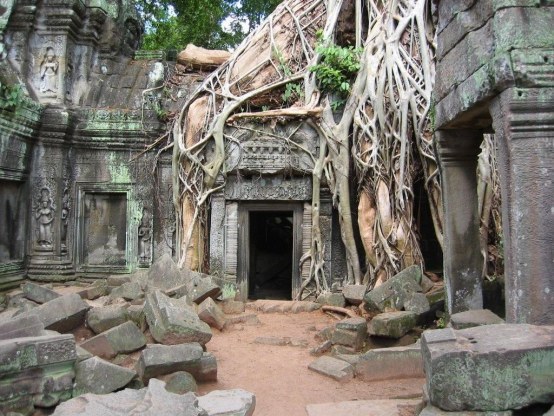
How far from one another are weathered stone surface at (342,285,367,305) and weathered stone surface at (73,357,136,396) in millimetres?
3516

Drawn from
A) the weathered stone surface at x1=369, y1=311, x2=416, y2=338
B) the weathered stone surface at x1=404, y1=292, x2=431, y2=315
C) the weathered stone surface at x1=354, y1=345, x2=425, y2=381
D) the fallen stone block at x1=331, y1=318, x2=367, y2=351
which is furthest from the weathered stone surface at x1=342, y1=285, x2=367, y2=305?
the weathered stone surface at x1=354, y1=345, x2=425, y2=381

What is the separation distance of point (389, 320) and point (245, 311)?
8.40 feet

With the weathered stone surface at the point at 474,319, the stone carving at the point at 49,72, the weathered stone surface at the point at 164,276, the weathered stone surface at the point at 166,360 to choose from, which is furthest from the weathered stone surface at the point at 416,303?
the stone carving at the point at 49,72

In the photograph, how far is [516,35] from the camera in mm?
2566

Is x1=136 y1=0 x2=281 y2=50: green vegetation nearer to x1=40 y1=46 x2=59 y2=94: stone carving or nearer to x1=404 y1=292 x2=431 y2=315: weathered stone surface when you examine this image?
x1=40 y1=46 x2=59 y2=94: stone carving

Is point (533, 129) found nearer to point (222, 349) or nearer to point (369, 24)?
point (222, 349)

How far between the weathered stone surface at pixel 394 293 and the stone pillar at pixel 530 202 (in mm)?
2396

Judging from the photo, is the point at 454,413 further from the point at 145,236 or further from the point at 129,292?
the point at 145,236

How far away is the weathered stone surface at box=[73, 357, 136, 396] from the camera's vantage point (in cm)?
299

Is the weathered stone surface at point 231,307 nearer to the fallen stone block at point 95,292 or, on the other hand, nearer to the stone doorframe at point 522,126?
the fallen stone block at point 95,292

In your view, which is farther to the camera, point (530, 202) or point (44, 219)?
point (44, 219)

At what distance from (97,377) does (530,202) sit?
2.72 metres

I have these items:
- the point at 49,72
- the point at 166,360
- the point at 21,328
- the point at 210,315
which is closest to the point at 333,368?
the point at 166,360

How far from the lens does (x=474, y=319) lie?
9.82 feet
